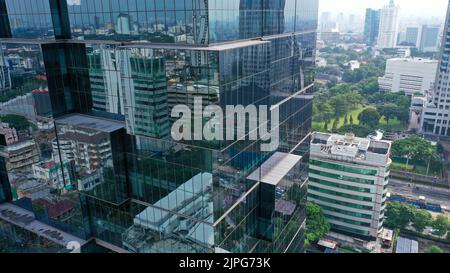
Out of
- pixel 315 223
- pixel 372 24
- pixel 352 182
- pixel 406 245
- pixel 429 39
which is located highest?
pixel 372 24

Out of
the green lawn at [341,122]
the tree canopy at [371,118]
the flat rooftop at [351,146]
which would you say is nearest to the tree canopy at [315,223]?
the flat rooftop at [351,146]

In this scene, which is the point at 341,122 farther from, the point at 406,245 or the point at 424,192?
the point at 406,245

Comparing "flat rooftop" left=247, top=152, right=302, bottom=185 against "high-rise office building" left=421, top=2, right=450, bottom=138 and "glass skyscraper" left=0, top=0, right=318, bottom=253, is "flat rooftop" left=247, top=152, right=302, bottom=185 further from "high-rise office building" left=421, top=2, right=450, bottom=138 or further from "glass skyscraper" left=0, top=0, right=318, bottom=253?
"high-rise office building" left=421, top=2, right=450, bottom=138

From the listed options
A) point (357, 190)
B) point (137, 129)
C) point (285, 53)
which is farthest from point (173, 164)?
point (357, 190)

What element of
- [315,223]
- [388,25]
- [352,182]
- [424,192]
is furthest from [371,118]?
[388,25]

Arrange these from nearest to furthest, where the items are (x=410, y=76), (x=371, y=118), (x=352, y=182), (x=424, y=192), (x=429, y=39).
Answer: (x=352, y=182)
(x=424, y=192)
(x=371, y=118)
(x=410, y=76)
(x=429, y=39)

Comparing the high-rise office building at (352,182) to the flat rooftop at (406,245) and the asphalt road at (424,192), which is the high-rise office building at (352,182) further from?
the asphalt road at (424,192)

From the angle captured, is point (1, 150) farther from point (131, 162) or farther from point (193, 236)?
point (193, 236)
